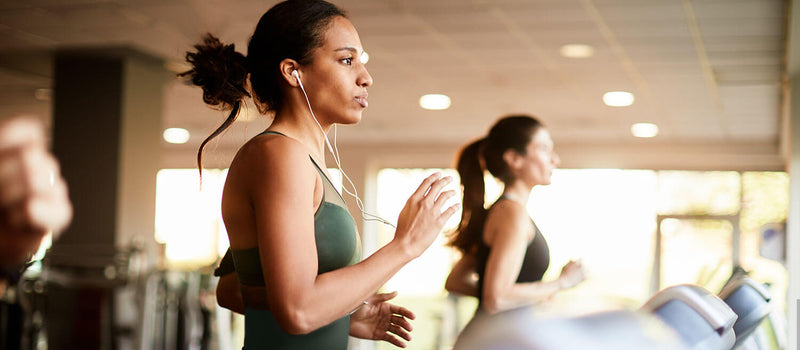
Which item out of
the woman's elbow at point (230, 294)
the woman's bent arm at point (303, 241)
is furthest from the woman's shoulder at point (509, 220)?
the woman's bent arm at point (303, 241)

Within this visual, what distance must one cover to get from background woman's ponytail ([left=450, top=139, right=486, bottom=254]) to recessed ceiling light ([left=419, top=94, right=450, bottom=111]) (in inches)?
206

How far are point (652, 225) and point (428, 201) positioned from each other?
10.7 meters

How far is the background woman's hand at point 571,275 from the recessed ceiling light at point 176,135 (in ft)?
29.4

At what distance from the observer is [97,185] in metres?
6.07

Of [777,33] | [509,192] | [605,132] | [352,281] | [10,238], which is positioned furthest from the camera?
[605,132]

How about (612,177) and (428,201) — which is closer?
(428,201)

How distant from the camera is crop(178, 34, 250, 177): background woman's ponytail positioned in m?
1.21

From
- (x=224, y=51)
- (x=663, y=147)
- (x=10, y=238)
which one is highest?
(x=663, y=147)

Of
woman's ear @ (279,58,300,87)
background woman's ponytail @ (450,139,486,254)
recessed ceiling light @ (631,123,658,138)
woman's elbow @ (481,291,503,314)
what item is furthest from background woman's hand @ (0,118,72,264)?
recessed ceiling light @ (631,123,658,138)

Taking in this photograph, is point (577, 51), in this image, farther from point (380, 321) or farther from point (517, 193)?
point (380, 321)

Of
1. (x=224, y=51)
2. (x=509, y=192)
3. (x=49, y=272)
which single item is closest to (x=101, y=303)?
(x=49, y=272)

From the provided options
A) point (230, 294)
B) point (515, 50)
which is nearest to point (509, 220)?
point (230, 294)

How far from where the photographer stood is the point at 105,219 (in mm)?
6062

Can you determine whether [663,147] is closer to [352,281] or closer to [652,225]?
[652,225]
